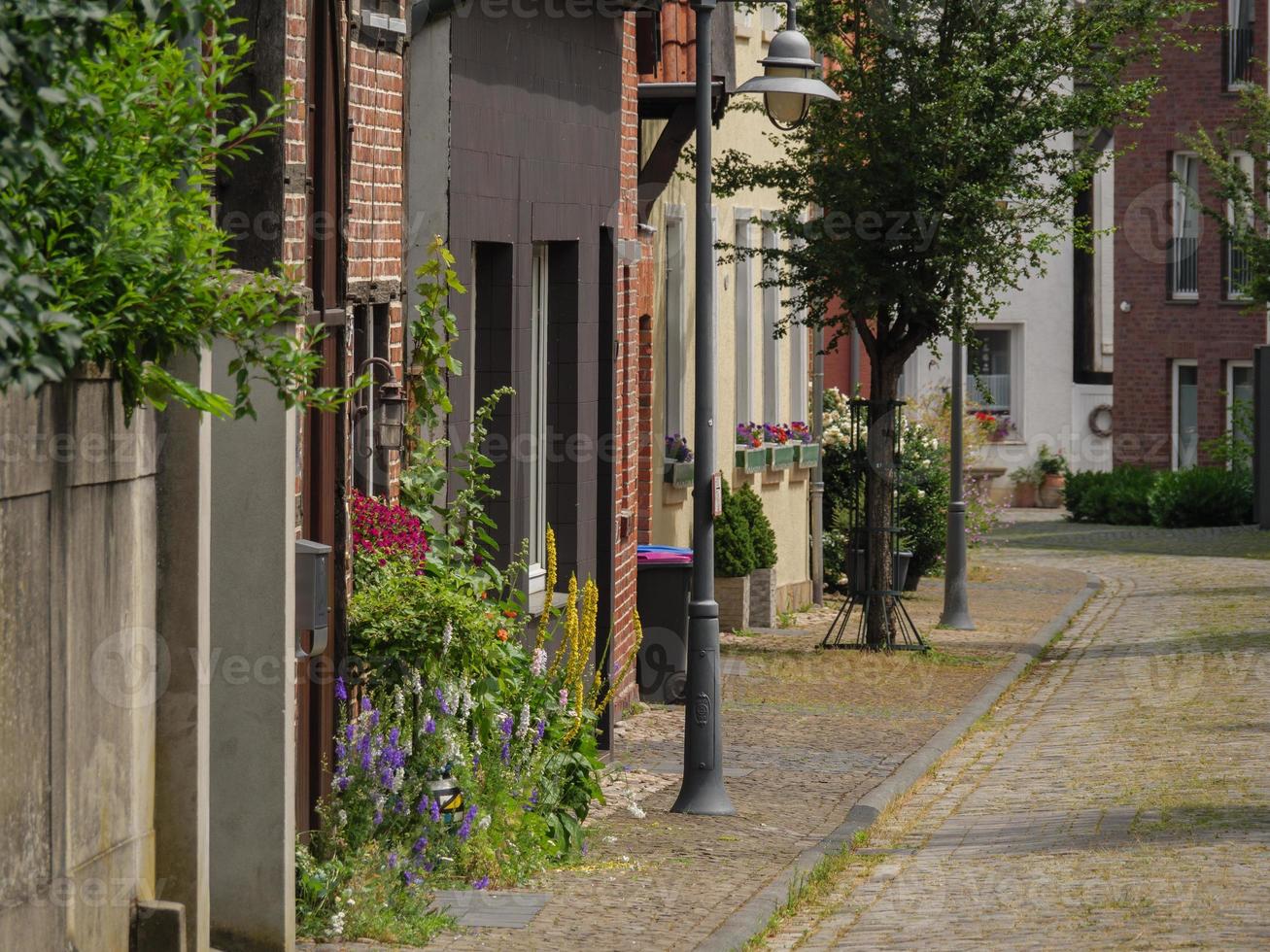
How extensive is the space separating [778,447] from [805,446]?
1043mm

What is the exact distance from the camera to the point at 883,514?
18.0 metres

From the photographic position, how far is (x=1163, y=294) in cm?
3803

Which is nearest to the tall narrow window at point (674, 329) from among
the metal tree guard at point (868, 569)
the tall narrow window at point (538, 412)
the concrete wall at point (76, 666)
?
the metal tree guard at point (868, 569)

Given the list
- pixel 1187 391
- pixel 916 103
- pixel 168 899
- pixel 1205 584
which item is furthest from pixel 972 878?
pixel 1187 391

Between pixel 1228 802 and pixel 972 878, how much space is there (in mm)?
2317

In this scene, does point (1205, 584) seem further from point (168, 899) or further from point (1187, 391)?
point (168, 899)

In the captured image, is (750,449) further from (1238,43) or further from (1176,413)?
(1238,43)

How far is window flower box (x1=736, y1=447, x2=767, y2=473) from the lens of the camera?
1945 cm

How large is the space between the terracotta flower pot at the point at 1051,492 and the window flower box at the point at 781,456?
20538mm

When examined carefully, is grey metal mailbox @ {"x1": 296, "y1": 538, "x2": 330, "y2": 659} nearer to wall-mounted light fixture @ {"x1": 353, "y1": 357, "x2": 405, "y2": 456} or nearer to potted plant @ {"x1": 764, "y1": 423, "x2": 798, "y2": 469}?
wall-mounted light fixture @ {"x1": 353, "y1": 357, "x2": 405, "y2": 456}

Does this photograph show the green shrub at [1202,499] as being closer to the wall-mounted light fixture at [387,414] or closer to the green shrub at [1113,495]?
the green shrub at [1113,495]

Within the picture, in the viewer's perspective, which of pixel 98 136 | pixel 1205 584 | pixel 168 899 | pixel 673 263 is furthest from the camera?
pixel 1205 584

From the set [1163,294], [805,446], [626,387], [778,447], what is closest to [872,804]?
[626,387]

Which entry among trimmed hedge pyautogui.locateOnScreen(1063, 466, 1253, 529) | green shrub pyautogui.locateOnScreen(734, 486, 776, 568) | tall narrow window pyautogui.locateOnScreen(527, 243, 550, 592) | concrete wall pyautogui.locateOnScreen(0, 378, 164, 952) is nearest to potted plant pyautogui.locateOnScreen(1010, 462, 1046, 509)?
trimmed hedge pyautogui.locateOnScreen(1063, 466, 1253, 529)
